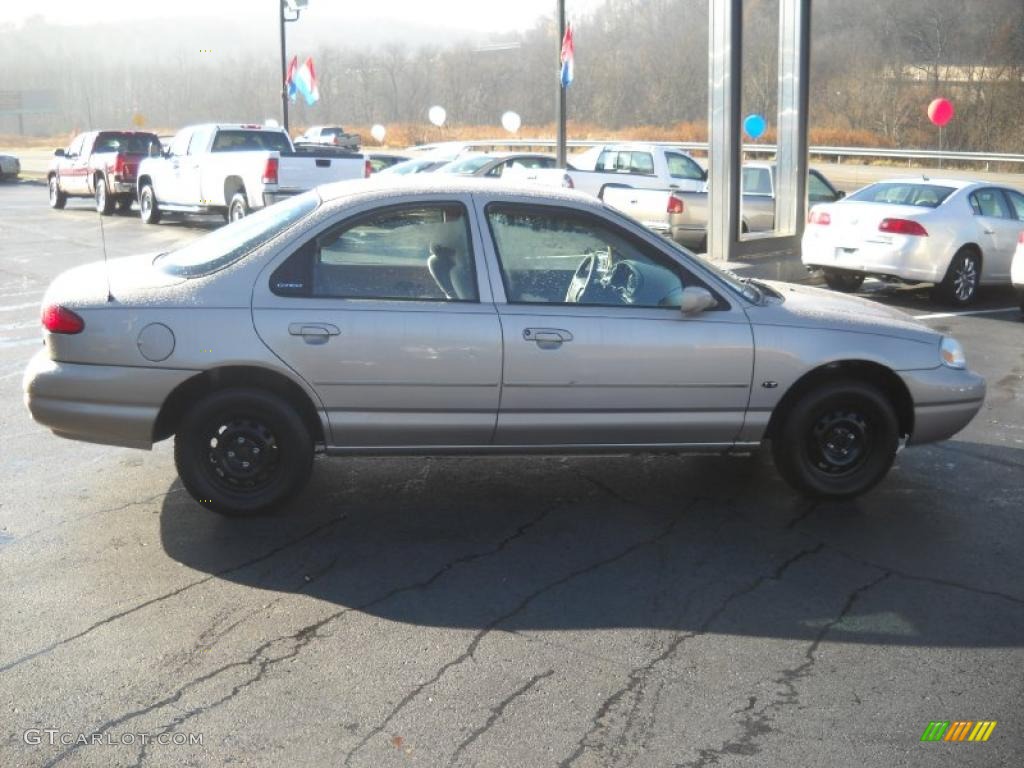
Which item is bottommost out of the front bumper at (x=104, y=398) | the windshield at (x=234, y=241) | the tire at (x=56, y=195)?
the front bumper at (x=104, y=398)

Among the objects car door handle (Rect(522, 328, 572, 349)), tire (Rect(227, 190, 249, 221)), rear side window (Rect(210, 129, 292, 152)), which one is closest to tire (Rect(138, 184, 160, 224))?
rear side window (Rect(210, 129, 292, 152))

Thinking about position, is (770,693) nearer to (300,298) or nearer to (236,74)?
(300,298)

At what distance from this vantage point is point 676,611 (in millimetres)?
4859

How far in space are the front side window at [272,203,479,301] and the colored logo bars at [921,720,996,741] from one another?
292 centimetres

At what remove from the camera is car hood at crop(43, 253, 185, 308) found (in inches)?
224

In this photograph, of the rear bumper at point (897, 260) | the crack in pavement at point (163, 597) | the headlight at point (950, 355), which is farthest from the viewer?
the rear bumper at point (897, 260)

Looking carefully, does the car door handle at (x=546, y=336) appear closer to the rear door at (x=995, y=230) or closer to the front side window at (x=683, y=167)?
the rear door at (x=995, y=230)

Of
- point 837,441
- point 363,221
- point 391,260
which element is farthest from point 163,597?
point 837,441

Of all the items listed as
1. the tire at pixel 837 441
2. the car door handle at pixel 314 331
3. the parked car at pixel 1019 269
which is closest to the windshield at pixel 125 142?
the parked car at pixel 1019 269

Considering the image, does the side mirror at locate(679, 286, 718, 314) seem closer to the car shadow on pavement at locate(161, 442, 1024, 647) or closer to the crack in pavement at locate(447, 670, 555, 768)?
the car shadow on pavement at locate(161, 442, 1024, 647)

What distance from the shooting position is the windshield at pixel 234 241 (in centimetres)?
587

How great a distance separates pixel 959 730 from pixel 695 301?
8.42 feet

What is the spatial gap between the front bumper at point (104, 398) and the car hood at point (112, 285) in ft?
1.06

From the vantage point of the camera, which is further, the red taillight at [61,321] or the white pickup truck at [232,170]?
the white pickup truck at [232,170]
